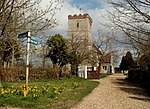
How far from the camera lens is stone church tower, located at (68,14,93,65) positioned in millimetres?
45112

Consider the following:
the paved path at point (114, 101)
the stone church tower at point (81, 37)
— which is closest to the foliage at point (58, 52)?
the stone church tower at point (81, 37)

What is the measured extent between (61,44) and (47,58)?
10.9 feet

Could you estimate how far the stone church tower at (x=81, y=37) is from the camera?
45.1 meters

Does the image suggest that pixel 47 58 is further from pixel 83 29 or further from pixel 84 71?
pixel 83 29

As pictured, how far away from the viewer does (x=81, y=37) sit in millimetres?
49969

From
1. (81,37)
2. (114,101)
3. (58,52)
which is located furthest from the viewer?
(81,37)

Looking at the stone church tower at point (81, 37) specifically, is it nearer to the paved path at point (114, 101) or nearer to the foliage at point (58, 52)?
the foliage at point (58, 52)

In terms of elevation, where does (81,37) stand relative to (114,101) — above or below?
above

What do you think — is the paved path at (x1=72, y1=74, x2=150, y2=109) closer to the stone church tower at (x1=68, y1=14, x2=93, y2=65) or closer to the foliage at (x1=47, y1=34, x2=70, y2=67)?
the foliage at (x1=47, y1=34, x2=70, y2=67)

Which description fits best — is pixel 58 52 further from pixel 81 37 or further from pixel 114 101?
pixel 114 101

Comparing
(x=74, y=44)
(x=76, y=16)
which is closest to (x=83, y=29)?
(x=76, y=16)

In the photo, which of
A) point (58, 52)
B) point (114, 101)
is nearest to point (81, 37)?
point (58, 52)

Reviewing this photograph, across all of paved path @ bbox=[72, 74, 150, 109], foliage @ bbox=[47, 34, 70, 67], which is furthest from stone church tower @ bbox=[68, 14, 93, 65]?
paved path @ bbox=[72, 74, 150, 109]

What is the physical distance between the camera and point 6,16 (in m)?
10.9
